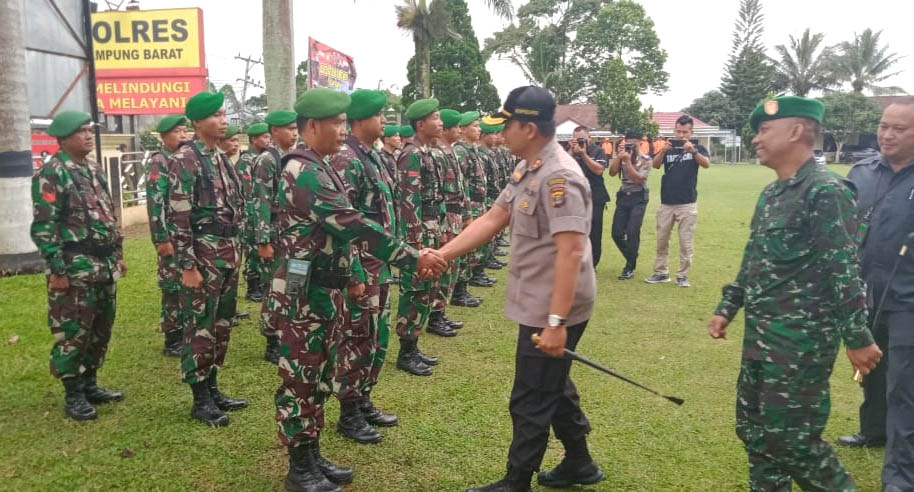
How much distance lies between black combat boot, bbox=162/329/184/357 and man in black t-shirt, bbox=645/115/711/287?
6.07m

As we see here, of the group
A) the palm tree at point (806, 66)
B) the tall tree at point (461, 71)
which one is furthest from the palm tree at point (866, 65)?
the tall tree at point (461, 71)

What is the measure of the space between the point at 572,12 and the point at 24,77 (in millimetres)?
58167

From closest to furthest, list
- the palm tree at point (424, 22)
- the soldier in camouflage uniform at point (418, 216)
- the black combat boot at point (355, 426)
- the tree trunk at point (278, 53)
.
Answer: the black combat boot at point (355, 426)
the soldier in camouflage uniform at point (418, 216)
the tree trunk at point (278, 53)
the palm tree at point (424, 22)

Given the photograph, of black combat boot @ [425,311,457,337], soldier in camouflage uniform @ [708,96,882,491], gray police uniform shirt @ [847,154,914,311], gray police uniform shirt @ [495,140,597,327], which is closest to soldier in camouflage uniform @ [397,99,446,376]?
black combat boot @ [425,311,457,337]

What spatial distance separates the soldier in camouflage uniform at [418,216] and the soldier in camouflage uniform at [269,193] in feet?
3.48

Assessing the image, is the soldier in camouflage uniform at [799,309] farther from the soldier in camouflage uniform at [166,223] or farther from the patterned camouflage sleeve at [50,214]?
the patterned camouflage sleeve at [50,214]

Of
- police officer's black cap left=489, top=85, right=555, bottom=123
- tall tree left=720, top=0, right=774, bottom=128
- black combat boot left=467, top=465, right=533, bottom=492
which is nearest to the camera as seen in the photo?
police officer's black cap left=489, top=85, right=555, bottom=123

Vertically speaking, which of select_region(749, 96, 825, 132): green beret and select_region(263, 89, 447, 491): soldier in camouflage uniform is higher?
select_region(749, 96, 825, 132): green beret

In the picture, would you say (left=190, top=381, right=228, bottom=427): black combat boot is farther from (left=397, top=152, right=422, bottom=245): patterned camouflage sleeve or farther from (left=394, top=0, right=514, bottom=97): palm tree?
(left=394, top=0, right=514, bottom=97): palm tree

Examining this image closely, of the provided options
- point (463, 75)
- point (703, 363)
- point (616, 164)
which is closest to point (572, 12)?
point (463, 75)

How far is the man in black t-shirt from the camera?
855 cm

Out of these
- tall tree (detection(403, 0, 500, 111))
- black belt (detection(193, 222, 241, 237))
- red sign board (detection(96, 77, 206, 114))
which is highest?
tall tree (detection(403, 0, 500, 111))

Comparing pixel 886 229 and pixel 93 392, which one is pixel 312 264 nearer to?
pixel 93 392

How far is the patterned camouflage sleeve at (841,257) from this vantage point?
8.71 ft
